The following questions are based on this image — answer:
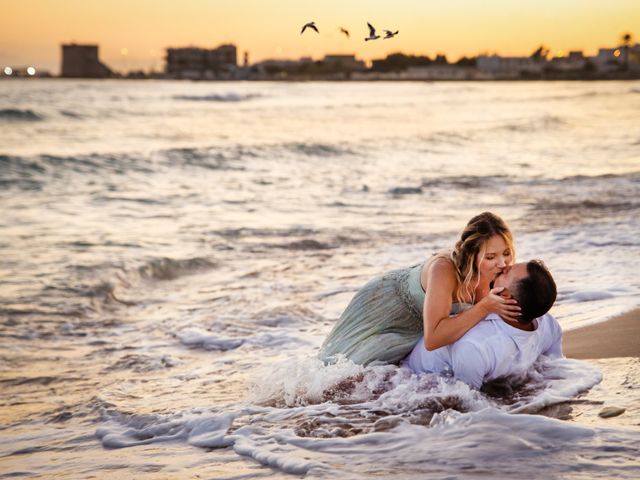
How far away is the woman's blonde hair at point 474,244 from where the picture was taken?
181 inches

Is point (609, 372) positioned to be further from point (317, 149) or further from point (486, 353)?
point (317, 149)

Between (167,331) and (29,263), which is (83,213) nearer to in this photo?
(29,263)

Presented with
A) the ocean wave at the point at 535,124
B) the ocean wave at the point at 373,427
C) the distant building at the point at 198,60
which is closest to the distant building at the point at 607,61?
the distant building at the point at 198,60

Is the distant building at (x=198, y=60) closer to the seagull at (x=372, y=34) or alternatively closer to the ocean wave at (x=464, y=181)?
the ocean wave at (x=464, y=181)

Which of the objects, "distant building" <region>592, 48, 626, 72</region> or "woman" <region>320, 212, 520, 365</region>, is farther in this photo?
"distant building" <region>592, 48, 626, 72</region>

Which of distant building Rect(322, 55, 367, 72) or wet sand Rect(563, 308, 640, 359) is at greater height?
distant building Rect(322, 55, 367, 72)

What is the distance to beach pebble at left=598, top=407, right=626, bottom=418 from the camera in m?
4.39

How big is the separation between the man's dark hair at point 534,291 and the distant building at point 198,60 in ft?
599

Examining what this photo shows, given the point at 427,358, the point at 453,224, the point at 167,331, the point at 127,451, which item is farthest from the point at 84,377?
the point at 453,224

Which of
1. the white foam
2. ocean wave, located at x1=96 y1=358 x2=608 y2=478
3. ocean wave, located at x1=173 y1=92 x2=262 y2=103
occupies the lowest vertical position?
ocean wave, located at x1=96 y1=358 x2=608 y2=478

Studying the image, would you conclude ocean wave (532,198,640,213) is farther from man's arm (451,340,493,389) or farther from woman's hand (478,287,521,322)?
woman's hand (478,287,521,322)

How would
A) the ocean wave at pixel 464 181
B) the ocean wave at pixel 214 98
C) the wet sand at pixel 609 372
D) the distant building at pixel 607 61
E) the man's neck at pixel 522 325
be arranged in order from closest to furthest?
1. the wet sand at pixel 609 372
2. the man's neck at pixel 522 325
3. the ocean wave at pixel 464 181
4. the ocean wave at pixel 214 98
5. the distant building at pixel 607 61

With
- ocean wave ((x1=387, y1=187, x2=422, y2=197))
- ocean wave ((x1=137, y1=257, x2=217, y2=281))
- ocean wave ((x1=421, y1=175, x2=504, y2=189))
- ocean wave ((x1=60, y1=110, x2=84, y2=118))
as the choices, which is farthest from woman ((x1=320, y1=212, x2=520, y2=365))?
ocean wave ((x1=60, y1=110, x2=84, y2=118))

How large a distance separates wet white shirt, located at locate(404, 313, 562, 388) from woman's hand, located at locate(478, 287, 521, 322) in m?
0.17
